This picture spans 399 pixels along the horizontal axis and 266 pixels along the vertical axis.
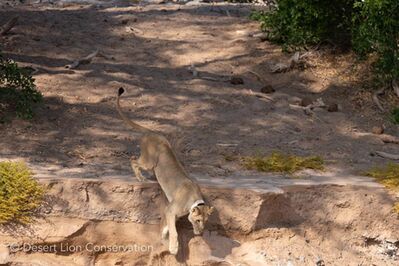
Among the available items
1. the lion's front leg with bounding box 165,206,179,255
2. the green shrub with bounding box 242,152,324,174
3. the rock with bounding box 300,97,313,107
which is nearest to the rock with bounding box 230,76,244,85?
the rock with bounding box 300,97,313,107

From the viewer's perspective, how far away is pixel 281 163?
7.64m

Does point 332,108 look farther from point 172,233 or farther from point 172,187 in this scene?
point 172,233

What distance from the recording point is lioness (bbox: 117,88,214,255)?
6094 mm

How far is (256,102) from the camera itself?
391 inches

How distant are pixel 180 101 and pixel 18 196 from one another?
3.83 m

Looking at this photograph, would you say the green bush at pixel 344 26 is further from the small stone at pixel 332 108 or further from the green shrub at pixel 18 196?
the green shrub at pixel 18 196

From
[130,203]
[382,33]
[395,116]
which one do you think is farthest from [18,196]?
[382,33]

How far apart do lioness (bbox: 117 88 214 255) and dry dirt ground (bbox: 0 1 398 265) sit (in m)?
0.57

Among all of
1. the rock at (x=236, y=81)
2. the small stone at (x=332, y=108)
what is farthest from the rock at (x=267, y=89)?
the small stone at (x=332, y=108)

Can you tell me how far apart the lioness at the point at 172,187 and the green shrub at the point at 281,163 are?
1.32 meters

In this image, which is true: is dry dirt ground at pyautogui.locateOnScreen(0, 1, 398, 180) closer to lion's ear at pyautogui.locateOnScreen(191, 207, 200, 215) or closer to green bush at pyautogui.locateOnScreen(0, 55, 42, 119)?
green bush at pyautogui.locateOnScreen(0, 55, 42, 119)

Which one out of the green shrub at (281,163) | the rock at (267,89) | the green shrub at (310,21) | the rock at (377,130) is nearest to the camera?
the green shrub at (281,163)

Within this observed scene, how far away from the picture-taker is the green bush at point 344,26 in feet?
31.8

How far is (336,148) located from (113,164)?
106 inches
